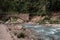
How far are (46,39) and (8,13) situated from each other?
835 centimetres

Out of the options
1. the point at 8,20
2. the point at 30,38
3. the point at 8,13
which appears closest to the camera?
the point at 30,38

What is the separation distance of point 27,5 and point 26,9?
1.56 feet

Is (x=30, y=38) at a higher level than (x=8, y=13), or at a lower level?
higher

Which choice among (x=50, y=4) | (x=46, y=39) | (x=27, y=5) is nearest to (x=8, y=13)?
(x=27, y=5)

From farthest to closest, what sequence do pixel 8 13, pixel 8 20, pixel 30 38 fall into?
pixel 8 13
pixel 8 20
pixel 30 38

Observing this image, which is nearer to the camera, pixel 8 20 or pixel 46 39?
pixel 46 39

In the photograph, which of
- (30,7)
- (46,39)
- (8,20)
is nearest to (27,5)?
(30,7)

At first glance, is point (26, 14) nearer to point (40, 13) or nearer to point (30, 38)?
point (40, 13)

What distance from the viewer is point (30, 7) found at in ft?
62.5

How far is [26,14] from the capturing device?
59.9 ft

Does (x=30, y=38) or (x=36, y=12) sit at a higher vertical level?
(x=30, y=38)

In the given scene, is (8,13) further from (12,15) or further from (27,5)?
(27,5)

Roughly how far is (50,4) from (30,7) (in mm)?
1777

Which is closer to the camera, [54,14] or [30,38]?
[30,38]
